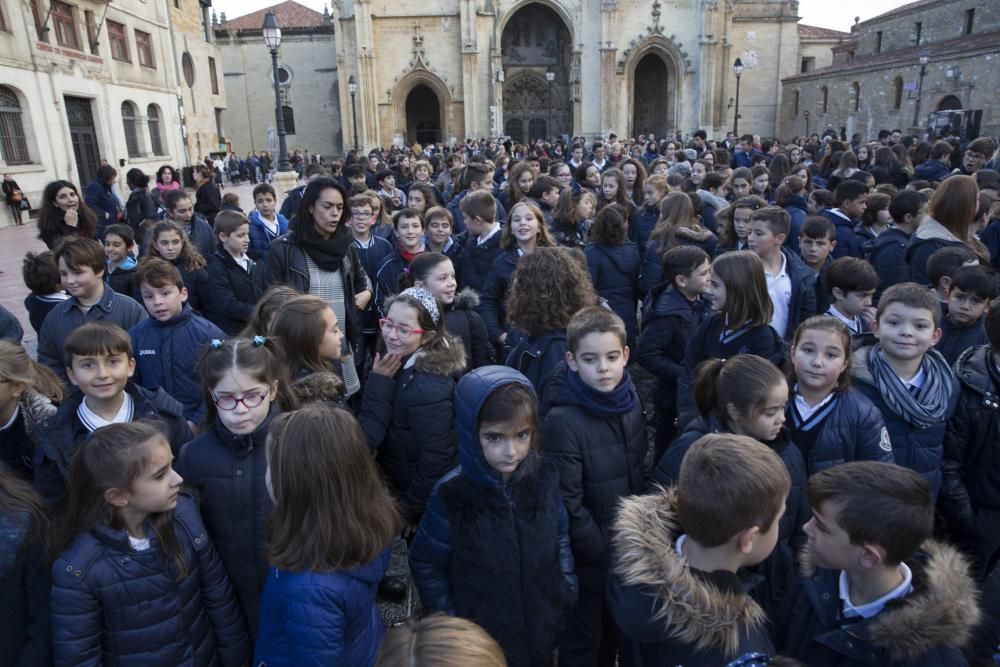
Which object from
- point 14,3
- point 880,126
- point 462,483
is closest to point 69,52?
point 14,3

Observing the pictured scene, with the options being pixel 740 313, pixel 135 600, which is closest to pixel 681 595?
pixel 135 600

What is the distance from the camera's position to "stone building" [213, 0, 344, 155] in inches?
1497

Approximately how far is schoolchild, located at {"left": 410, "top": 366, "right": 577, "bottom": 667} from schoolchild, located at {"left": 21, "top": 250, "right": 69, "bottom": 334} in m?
3.41

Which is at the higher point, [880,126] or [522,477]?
[880,126]

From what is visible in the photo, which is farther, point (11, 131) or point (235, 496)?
point (11, 131)

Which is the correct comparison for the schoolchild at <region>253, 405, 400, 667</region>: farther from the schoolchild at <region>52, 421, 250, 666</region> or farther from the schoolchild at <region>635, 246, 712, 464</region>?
the schoolchild at <region>635, 246, 712, 464</region>

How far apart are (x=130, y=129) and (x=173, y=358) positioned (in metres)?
25.0

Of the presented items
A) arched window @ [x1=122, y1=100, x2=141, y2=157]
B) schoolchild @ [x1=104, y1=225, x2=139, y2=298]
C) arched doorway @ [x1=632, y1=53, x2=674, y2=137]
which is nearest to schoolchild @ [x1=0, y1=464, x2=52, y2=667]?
schoolchild @ [x1=104, y1=225, x2=139, y2=298]

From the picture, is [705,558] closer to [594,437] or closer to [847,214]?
[594,437]

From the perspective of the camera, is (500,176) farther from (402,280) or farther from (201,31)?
(201,31)

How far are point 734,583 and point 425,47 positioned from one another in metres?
35.5

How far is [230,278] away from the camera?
5.03 meters

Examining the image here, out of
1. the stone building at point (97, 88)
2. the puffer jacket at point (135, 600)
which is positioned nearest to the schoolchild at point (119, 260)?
the puffer jacket at point (135, 600)

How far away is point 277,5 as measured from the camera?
41219 mm
